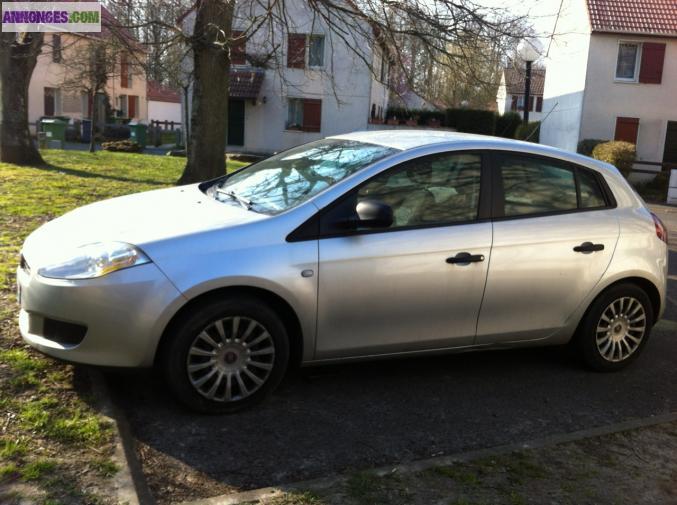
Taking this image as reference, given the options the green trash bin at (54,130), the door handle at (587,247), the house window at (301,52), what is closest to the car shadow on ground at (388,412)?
the door handle at (587,247)

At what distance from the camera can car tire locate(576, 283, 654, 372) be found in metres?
4.89

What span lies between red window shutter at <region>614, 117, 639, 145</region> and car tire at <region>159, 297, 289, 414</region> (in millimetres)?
25574

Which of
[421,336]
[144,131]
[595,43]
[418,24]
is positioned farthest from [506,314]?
[144,131]

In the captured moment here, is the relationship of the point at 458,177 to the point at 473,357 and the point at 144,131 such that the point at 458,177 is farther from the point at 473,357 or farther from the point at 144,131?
the point at 144,131

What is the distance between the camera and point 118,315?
3.62 meters

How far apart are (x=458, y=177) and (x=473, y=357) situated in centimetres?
157

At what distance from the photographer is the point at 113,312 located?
361 cm

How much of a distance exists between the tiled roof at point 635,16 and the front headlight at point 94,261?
25619 millimetres

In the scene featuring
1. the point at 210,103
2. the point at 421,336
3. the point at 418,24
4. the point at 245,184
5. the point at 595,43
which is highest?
the point at 595,43

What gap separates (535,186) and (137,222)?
2710 millimetres

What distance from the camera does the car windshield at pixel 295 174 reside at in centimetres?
429

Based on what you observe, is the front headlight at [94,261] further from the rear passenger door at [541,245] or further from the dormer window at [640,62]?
the dormer window at [640,62]

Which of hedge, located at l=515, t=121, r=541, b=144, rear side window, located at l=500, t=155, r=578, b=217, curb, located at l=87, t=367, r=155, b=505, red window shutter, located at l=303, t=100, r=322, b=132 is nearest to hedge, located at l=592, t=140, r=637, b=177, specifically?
hedge, located at l=515, t=121, r=541, b=144

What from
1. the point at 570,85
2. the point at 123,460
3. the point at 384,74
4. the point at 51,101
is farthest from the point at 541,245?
the point at 51,101
